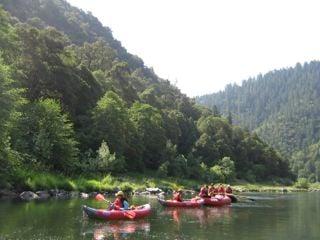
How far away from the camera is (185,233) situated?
27.4 meters

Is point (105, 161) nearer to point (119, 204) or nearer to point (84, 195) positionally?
point (84, 195)

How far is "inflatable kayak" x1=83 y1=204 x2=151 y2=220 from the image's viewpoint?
103 feet

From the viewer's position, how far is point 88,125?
81.3 m

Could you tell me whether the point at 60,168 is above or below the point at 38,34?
below

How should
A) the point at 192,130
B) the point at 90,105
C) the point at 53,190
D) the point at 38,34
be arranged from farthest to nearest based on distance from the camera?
the point at 192,130
the point at 90,105
the point at 38,34
the point at 53,190

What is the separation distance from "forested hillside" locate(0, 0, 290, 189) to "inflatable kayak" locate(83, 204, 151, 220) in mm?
12131

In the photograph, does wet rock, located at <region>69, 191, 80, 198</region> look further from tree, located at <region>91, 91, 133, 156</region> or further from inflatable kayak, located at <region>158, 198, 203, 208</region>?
tree, located at <region>91, 91, 133, 156</region>

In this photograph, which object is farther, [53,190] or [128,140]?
[128,140]

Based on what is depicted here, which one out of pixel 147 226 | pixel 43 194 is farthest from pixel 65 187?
pixel 147 226

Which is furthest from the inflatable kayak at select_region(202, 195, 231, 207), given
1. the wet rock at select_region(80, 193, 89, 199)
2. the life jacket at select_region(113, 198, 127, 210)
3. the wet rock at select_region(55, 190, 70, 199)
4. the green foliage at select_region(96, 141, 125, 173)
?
the green foliage at select_region(96, 141, 125, 173)

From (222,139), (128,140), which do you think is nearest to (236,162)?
(222,139)

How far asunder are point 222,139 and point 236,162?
8055mm

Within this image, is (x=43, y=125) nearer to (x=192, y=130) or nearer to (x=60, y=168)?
(x=60, y=168)

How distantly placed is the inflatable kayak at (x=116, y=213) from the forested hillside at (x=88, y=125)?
12131 millimetres
